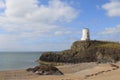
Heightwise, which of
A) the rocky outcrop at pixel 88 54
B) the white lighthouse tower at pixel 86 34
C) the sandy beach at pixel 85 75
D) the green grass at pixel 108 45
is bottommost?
the sandy beach at pixel 85 75

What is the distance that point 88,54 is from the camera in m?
89.1

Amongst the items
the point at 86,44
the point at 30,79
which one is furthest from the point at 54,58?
the point at 30,79

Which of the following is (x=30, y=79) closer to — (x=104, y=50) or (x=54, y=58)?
(x=104, y=50)

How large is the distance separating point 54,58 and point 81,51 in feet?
30.1

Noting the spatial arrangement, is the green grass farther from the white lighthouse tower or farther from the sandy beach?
the sandy beach

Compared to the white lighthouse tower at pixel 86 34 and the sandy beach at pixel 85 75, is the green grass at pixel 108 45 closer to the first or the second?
the white lighthouse tower at pixel 86 34

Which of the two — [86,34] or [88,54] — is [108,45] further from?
[86,34]

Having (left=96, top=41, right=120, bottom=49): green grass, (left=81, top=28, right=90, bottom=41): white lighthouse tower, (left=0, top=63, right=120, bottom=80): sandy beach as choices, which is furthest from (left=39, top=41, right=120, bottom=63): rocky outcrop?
(left=0, top=63, right=120, bottom=80): sandy beach

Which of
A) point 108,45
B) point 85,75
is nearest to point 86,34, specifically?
point 108,45

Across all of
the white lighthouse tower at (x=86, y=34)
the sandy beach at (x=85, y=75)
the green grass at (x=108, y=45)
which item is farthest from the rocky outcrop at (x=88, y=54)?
the sandy beach at (x=85, y=75)

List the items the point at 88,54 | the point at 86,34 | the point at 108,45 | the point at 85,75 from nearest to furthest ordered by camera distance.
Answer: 1. the point at 85,75
2. the point at 88,54
3. the point at 108,45
4. the point at 86,34

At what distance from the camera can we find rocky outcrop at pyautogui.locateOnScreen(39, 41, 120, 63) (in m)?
82.7

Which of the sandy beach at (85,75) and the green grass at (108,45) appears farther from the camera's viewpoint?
the green grass at (108,45)

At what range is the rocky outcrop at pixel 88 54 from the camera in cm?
8265
